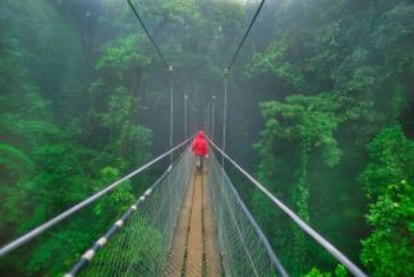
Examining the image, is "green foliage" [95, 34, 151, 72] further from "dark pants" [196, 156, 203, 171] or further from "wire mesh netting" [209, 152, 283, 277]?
"wire mesh netting" [209, 152, 283, 277]

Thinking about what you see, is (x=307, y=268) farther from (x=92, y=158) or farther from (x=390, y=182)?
(x=92, y=158)

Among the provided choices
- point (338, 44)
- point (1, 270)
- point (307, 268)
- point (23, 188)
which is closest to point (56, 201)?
point (23, 188)

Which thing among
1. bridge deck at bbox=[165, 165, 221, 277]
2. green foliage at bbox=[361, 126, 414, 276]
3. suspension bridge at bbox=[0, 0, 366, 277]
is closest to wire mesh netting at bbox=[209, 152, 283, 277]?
suspension bridge at bbox=[0, 0, 366, 277]

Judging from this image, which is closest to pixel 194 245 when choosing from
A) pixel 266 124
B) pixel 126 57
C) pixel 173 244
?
pixel 173 244

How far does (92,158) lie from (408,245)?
25.9ft

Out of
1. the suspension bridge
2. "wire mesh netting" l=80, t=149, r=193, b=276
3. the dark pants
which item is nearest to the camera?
the suspension bridge

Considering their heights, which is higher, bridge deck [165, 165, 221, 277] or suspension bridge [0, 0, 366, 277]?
suspension bridge [0, 0, 366, 277]

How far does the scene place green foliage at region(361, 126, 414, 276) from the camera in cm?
548

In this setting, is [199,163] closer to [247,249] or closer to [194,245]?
[194,245]

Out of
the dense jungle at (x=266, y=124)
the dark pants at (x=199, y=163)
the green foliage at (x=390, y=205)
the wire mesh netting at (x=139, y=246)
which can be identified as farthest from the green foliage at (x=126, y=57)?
the wire mesh netting at (x=139, y=246)

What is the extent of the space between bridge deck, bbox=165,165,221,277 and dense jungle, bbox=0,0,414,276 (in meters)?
2.88

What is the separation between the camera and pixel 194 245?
2.68m

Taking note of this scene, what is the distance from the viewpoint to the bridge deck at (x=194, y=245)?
87.7 inches

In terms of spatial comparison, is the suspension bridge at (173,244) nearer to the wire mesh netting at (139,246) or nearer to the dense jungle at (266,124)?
the wire mesh netting at (139,246)
